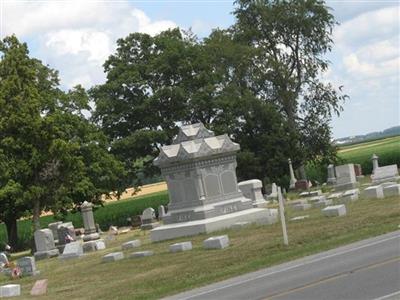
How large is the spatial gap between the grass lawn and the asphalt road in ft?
3.34

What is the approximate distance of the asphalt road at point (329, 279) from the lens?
11.1 m

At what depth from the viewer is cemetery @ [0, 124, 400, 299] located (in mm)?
17969

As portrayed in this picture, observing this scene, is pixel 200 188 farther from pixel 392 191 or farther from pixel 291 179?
pixel 291 179

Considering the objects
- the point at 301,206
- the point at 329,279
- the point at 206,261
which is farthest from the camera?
the point at 301,206

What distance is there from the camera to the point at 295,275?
13938 mm

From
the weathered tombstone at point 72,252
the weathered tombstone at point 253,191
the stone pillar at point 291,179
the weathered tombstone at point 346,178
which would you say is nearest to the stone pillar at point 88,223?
the weathered tombstone at point 72,252

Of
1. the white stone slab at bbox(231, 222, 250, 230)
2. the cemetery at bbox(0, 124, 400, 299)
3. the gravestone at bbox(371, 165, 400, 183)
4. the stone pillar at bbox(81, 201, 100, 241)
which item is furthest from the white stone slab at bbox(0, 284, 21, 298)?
the gravestone at bbox(371, 165, 400, 183)

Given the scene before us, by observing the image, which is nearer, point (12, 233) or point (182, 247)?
point (182, 247)

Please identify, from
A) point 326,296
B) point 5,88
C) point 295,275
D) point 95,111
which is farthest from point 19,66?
point 326,296

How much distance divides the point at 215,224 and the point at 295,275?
1294 centimetres

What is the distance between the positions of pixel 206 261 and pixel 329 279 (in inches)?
245

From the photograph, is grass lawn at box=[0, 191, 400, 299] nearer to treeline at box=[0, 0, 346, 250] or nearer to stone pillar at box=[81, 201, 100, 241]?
stone pillar at box=[81, 201, 100, 241]

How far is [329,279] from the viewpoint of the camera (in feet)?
41.2

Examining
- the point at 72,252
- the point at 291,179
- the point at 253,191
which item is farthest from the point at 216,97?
the point at 72,252
